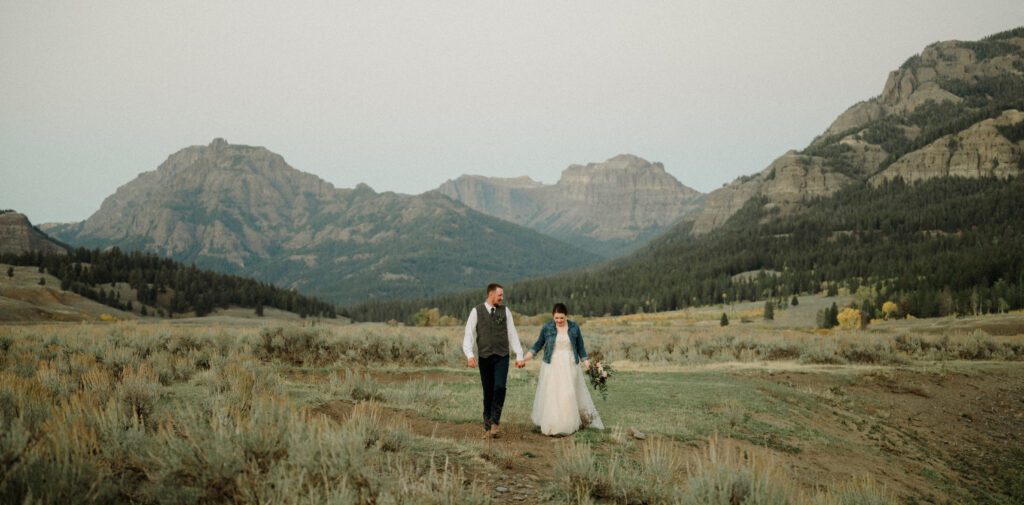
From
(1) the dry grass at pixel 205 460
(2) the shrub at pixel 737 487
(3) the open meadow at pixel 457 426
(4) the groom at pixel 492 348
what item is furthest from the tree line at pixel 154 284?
(2) the shrub at pixel 737 487

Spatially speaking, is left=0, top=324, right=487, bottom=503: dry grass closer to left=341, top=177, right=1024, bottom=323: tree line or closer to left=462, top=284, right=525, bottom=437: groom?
left=462, top=284, right=525, bottom=437: groom

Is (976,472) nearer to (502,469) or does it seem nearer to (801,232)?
(502,469)

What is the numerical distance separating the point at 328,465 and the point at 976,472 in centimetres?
1603

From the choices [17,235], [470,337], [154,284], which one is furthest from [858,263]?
[17,235]

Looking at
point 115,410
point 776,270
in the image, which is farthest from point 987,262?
point 115,410

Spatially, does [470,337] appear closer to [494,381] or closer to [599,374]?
[494,381]

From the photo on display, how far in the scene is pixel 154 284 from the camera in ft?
334

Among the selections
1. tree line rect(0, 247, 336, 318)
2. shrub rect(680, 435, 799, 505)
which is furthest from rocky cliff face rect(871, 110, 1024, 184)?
shrub rect(680, 435, 799, 505)

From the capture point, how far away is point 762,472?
6.22 m

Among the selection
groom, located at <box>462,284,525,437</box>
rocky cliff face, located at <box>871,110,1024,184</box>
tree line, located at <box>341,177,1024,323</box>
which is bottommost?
groom, located at <box>462,284,525,437</box>

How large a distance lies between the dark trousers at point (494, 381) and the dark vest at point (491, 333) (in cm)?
13

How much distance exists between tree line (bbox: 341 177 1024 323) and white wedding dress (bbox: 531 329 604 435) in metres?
85.2

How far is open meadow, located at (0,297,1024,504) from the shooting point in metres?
5.67

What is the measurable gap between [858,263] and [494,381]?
445ft
